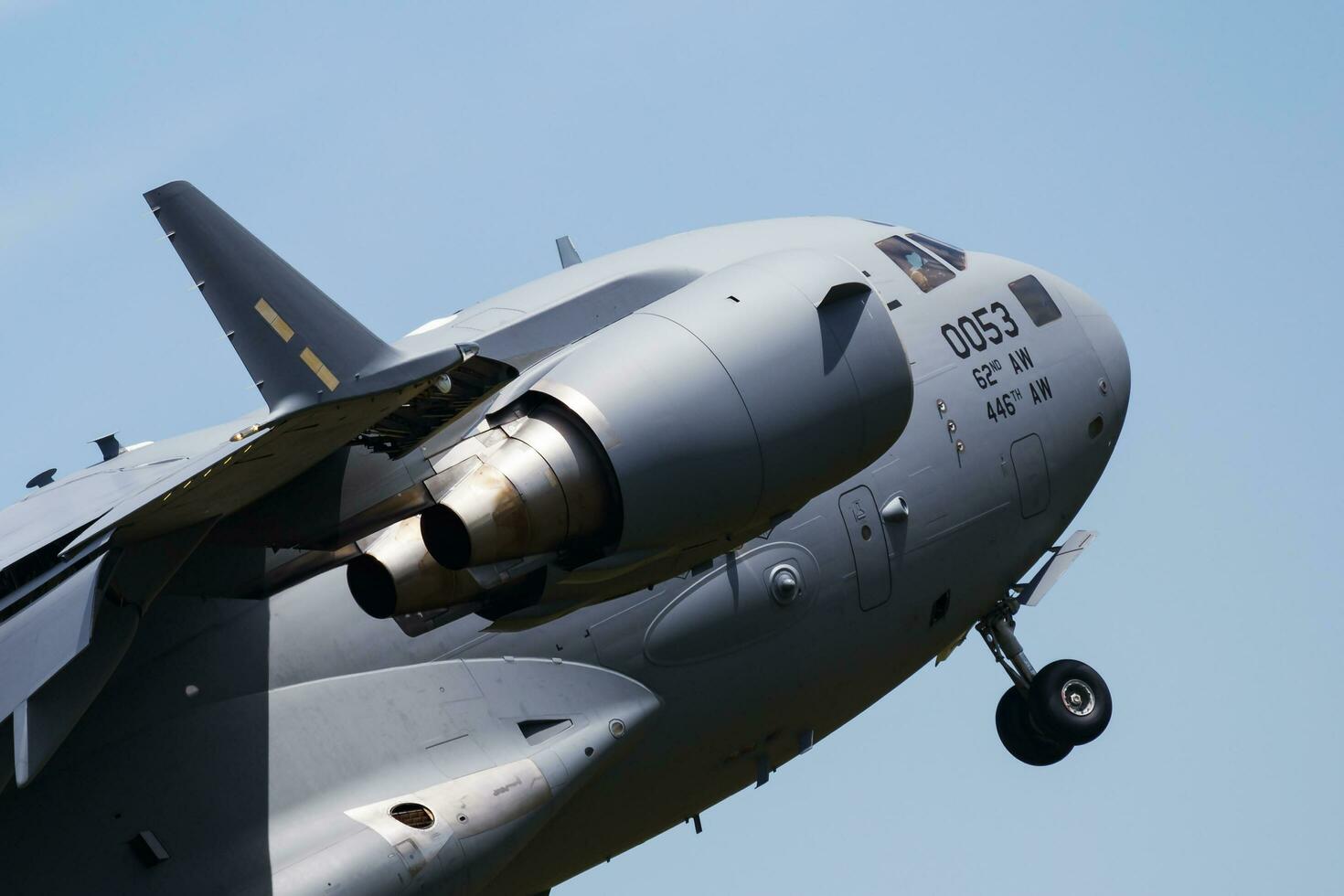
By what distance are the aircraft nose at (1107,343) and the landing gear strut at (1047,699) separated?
1.81 meters

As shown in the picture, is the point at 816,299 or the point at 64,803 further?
the point at 64,803

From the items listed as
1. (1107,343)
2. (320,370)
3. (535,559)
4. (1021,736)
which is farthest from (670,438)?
(1021,736)

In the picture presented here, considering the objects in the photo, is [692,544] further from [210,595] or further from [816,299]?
[210,595]

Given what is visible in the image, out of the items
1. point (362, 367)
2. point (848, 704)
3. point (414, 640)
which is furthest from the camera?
point (848, 704)

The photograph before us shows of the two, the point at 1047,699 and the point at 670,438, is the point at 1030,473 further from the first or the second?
the point at 670,438

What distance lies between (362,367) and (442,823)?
3919mm

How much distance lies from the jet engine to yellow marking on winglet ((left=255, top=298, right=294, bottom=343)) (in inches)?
53.2

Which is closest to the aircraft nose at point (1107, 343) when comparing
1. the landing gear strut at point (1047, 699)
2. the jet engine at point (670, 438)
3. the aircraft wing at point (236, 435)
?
the landing gear strut at point (1047, 699)

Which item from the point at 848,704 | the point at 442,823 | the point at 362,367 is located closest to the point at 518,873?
the point at 442,823

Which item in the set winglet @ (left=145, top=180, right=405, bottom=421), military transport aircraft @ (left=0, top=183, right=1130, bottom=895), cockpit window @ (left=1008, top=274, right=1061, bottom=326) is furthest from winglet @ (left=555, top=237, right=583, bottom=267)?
winglet @ (left=145, top=180, right=405, bottom=421)

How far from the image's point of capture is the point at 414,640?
1066 cm

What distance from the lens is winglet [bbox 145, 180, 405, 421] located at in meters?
6.88

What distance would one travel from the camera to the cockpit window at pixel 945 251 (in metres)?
13.7

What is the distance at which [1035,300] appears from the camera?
13914 millimetres
